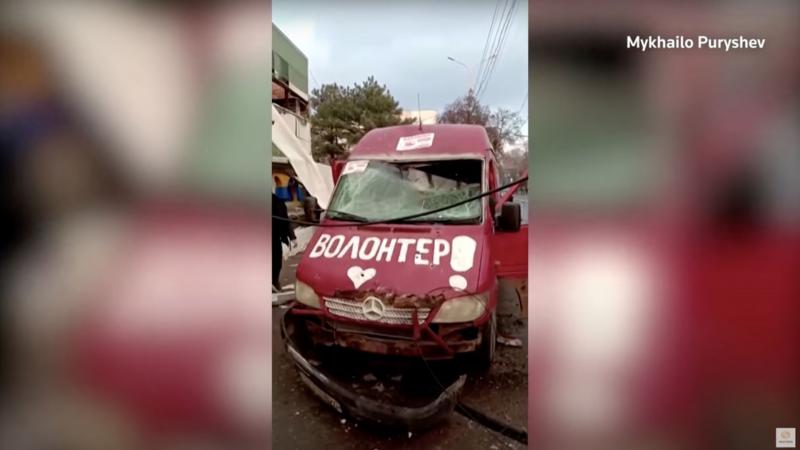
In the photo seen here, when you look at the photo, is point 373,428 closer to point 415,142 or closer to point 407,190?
point 407,190

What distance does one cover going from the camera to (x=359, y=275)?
1433 mm

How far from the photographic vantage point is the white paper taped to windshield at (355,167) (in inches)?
56.8

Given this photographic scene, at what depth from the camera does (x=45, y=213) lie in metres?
1.05

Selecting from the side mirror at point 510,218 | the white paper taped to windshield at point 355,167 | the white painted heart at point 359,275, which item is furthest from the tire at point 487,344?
the white paper taped to windshield at point 355,167

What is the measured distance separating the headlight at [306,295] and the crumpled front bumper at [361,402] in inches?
3.4

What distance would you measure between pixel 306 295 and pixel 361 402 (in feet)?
1.77

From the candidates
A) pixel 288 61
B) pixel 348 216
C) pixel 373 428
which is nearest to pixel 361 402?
pixel 373 428

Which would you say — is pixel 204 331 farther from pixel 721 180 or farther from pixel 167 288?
pixel 721 180

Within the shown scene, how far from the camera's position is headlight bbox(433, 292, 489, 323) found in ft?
4.53

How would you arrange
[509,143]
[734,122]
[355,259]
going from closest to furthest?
1. [734,122]
2. [509,143]
3. [355,259]

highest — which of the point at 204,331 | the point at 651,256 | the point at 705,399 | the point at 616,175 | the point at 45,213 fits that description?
the point at 616,175

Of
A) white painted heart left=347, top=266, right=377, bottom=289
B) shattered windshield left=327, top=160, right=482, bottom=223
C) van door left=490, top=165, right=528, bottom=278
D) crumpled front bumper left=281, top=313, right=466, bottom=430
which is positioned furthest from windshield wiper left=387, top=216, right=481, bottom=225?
crumpled front bumper left=281, top=313, right=466, bottom=430

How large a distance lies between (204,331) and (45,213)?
69 cm

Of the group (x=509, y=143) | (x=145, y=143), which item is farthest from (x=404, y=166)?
(x=145, y=143)
